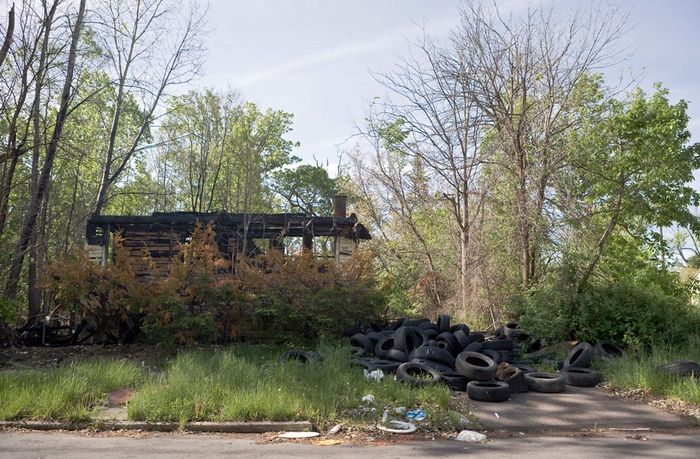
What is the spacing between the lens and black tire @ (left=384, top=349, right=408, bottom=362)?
1097 centimetres

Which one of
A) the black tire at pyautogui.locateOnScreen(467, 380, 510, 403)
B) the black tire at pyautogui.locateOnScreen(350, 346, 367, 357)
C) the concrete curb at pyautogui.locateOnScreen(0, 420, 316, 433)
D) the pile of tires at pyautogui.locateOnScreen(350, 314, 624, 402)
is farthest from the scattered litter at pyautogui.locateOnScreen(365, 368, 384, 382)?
the concrete curb at pyautogui.locateOnScreen(0, 420, 316, 433)

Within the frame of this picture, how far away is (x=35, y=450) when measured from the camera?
6492 mm

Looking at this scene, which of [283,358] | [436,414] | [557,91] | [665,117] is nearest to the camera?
[436,414]

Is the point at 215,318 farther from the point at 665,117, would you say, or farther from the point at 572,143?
the point at 665,117

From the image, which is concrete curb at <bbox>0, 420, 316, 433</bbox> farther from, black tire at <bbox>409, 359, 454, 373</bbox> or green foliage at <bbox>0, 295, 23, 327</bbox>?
green foliage at <bbox>0, 295, 23, 327</bbox>

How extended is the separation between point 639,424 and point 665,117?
9.32 metres

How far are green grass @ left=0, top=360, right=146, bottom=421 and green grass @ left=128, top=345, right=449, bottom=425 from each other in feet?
1.88

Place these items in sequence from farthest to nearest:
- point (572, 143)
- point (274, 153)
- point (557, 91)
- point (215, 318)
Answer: point (274, 153) → point (557, 91) → point (572, 143) → point (215, 318)

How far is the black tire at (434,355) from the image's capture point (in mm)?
10438

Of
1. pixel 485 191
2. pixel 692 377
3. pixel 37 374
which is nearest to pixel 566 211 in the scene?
pixel 485 191

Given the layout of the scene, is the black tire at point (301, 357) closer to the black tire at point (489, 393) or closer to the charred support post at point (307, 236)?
the black tire at point (489, 393)

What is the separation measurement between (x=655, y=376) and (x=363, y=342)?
5283 millimetres

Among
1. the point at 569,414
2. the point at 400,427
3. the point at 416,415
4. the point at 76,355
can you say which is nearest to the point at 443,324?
the point at 569,414

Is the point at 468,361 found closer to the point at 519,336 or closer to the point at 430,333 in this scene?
the point at 430,333
